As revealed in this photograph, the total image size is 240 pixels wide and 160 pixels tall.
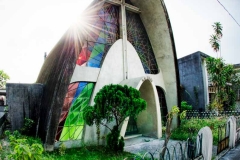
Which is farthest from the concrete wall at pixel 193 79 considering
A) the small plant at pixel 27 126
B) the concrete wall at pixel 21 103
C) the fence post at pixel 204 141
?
the small plant at pixel 27 126

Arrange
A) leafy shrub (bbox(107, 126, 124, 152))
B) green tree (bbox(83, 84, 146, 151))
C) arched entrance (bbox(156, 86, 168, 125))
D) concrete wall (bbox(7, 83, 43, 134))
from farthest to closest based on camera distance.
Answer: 1. arched entrance (bbox(156, 86, 168, 125))
2. concrete wall (bbox(7, 83, 43, 134))
3. leafy shrub (bbox(107, 126, 124, 152))
4. green tree (bbox(83, 84, 146, 151))

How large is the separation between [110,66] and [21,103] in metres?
5.13

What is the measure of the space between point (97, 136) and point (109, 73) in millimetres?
3609

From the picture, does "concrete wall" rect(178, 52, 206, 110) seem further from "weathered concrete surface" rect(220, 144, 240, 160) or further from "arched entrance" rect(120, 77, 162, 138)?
"weathered concrete surface" rect(220, 144, 240, 160)

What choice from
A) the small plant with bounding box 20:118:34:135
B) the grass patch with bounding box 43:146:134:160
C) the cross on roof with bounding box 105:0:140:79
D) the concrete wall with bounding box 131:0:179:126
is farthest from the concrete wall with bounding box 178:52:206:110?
the small plant with bounding box 20:118:34:135

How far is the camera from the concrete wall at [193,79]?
68.5ft

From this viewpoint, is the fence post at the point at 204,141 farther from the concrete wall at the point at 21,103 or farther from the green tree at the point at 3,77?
the green tree at the point at 3,77

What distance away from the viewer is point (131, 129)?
12602 millimetres

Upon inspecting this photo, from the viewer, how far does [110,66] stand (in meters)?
11.4

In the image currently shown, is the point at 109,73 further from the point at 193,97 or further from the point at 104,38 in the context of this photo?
the point at 193,97

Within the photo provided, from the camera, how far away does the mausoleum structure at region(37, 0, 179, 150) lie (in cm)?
902

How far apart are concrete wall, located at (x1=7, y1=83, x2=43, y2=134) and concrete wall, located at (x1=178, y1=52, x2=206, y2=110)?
1686 cm

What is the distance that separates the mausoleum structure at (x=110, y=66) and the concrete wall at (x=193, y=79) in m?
8.23

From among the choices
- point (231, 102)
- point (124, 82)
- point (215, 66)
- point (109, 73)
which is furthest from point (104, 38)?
point (231, 102)
